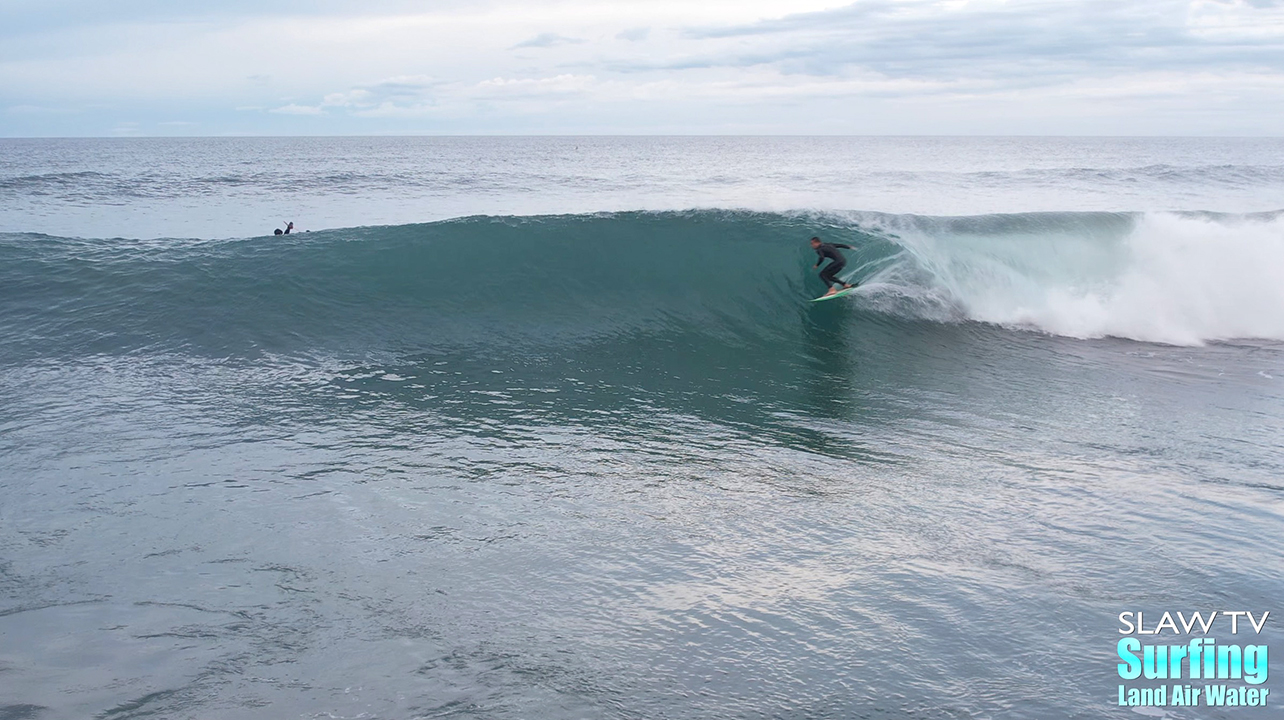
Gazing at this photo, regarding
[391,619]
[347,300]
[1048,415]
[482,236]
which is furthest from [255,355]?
[1048,415]

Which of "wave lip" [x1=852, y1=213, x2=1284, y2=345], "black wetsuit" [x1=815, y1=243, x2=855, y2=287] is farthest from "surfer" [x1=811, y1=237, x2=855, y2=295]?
"wave lip" [x1=852, y1=213, x2=1284, y2=345]

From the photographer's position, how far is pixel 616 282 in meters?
13.9

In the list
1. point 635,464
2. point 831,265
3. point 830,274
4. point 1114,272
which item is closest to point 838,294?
point 830,274

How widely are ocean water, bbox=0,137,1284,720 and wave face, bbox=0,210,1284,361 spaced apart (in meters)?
0.08

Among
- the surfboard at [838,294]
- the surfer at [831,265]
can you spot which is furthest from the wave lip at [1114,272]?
the surfer at [831,265]

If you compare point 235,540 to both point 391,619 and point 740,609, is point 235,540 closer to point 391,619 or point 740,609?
point 391,619

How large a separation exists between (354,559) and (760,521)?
106 inches

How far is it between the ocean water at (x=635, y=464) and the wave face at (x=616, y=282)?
0.26 ft

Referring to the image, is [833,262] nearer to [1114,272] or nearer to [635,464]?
[1114,272]

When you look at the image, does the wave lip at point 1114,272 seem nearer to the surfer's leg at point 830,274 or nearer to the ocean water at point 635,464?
the ocean water at point 635,464

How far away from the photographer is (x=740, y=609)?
4.71 metres

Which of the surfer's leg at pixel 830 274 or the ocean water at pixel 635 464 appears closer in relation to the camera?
the ocean water at pixel 635 464

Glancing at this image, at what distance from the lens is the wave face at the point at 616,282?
1180 cm

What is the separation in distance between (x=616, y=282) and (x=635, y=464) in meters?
7.02
